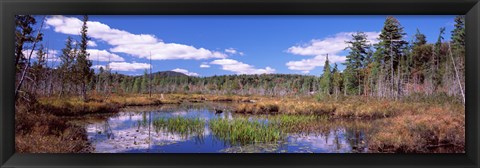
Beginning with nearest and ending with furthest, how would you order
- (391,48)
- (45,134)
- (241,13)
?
(241,13) < (45,134) < (391,48)

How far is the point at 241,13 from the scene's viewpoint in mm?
3199

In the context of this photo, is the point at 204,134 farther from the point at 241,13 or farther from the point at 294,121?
the point at 241,13

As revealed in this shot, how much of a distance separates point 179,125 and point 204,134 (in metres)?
0.22

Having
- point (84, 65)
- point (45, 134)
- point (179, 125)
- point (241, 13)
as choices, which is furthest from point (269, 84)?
point (45, 134)

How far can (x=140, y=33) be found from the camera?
336 cm

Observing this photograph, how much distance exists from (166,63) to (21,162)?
137 cm

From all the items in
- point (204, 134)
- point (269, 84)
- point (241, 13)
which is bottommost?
→ point (204, 134)

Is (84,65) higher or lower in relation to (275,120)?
higher

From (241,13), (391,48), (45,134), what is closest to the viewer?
(241,13)

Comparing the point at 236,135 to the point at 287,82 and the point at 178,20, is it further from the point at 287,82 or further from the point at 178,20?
the point at 178,20

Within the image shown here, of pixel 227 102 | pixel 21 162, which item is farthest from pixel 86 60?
pixel 227 102

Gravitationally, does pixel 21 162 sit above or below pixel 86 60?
below

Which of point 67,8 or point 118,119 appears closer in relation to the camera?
point 67,8

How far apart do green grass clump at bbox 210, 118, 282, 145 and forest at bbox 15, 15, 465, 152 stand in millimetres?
125
